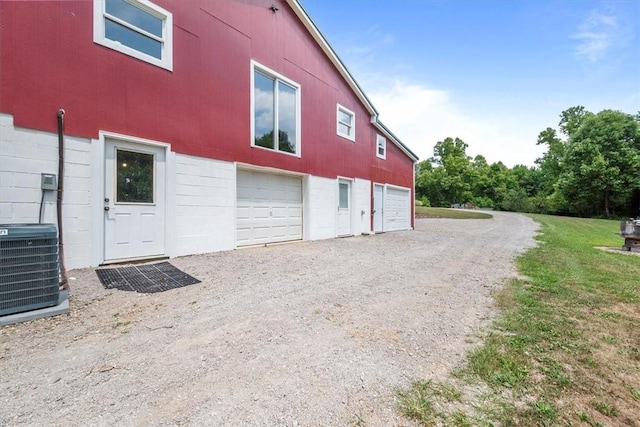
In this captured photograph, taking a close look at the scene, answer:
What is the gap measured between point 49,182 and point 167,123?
7.23 feet

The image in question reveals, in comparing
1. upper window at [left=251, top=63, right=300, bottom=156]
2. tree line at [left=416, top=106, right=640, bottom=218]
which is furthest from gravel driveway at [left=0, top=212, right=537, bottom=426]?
tree line at [left=416, top=106, right=640, bottom=218]

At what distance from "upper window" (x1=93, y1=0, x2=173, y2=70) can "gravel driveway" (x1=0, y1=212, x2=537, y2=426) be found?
4.06m

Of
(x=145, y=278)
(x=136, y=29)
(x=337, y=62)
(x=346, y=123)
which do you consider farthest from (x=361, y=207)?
(x=136, y=29)

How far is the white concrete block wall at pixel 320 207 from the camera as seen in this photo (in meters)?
9.35

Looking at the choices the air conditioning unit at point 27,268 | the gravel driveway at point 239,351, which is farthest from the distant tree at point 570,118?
the air conditioning unit at point 27,268

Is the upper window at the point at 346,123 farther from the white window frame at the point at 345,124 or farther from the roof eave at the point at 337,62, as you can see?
the roof eave at the point at 337,62

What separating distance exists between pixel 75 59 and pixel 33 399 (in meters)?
5.12

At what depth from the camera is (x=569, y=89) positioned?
1662 centimetres

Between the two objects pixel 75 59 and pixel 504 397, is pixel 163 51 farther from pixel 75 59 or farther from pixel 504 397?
pixel 504 397

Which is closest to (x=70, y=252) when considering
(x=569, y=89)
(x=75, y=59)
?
(x=75, y=59)

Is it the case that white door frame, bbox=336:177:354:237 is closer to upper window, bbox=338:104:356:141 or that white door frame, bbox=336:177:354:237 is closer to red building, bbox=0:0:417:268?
red building, bbox=0:0:417:268

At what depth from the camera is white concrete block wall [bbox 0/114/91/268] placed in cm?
408

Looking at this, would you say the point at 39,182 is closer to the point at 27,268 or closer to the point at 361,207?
the point at 27,268

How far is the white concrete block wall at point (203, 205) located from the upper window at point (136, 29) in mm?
2017
